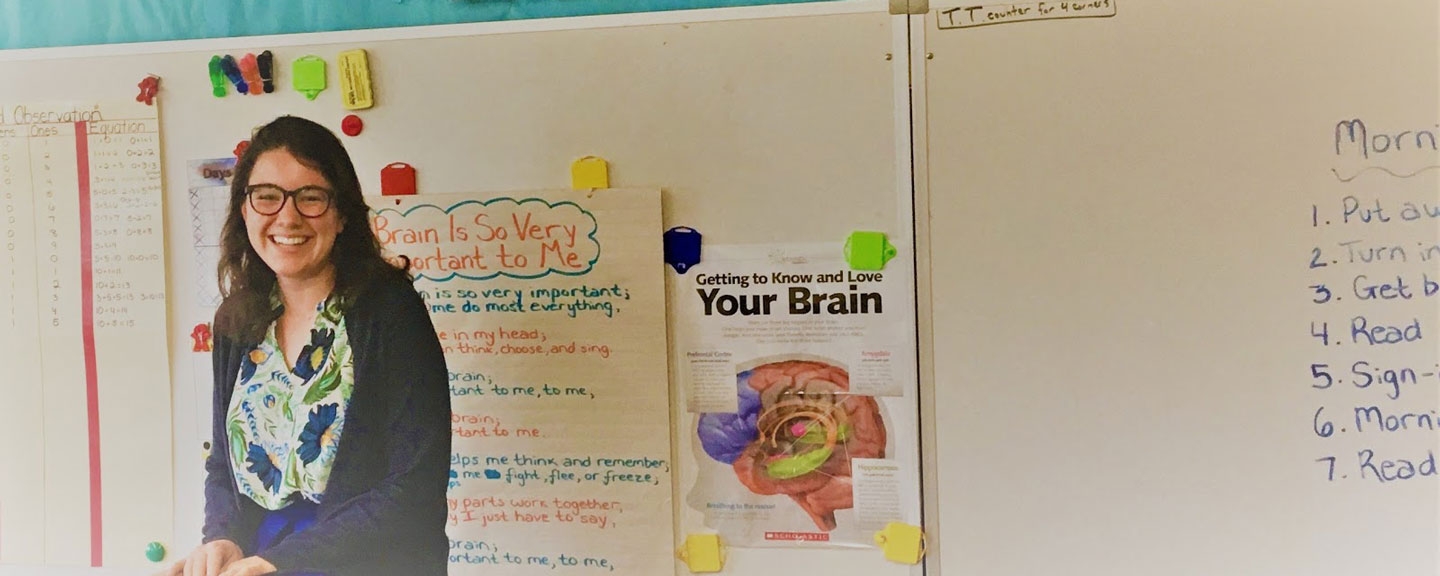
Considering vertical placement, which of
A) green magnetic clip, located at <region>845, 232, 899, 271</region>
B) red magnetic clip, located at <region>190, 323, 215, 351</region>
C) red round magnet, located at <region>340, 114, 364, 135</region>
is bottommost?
red magnetic clip, located at <region>190, 323, 215, 351</region>

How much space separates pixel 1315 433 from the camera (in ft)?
2.73

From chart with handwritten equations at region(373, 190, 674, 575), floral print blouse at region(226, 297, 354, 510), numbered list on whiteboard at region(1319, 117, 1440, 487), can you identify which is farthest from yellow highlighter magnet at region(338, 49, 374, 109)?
numbered list on whiteboard at region(1319, 117, 1440, 487)

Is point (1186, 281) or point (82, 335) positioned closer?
point (1186, 281)

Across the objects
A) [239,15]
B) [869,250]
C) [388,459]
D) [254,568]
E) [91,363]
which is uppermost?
[239,15]

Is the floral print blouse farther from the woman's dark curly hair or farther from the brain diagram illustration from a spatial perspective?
the brain diagram illustration

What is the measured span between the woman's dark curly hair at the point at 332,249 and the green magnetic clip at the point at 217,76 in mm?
67

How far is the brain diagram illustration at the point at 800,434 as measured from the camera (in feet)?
2.89

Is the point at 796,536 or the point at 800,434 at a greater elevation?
the point at 800,434

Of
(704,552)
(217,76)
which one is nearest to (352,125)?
(217,76)

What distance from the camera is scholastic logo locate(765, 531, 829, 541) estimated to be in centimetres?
89

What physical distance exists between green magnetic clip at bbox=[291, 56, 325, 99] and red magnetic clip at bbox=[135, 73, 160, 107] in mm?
180

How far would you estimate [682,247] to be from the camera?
0.89m

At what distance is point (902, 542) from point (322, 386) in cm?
68

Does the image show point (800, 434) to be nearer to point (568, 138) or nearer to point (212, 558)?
point (568, 138)
